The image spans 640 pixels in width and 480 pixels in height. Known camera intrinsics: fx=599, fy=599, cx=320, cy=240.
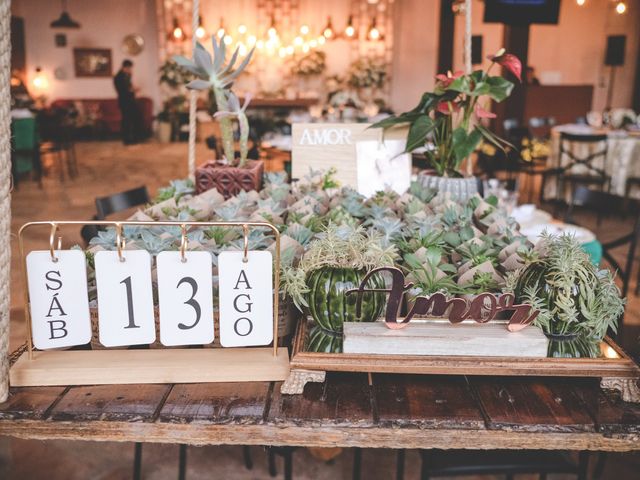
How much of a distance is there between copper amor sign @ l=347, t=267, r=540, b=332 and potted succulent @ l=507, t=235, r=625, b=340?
0.04 meters

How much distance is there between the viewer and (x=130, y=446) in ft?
7.54

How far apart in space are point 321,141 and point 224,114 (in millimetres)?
385

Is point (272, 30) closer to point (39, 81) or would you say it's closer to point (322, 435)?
point (39, 81)

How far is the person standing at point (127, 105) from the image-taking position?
10859 millimetres

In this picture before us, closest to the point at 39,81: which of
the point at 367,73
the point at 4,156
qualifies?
the point at 367,73

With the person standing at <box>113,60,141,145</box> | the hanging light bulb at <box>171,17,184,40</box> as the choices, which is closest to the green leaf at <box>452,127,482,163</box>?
the person standing at <box>113,60,141,145</box>

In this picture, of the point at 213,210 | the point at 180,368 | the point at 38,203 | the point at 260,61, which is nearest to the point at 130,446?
the point at 213,210

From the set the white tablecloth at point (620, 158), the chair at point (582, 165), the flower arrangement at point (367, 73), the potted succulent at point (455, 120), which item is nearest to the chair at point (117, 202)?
the potted succulent at point (455, 120)

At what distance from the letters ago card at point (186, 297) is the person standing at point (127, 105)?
1074 cm

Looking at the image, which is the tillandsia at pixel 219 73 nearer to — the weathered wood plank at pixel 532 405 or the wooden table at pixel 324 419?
the wooden table at pixel 324 419

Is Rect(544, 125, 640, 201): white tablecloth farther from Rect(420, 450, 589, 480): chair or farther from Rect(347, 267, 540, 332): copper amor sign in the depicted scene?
Rect(347, 267, 540, 332): copper amor sign

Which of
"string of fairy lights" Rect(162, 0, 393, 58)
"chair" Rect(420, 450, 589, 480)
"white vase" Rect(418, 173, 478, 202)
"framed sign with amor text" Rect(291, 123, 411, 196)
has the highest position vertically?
"string of fairy lights" Rect(162, 0, 393, 58)

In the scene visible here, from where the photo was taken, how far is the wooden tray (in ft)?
3.28

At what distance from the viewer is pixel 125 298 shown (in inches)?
39.5
